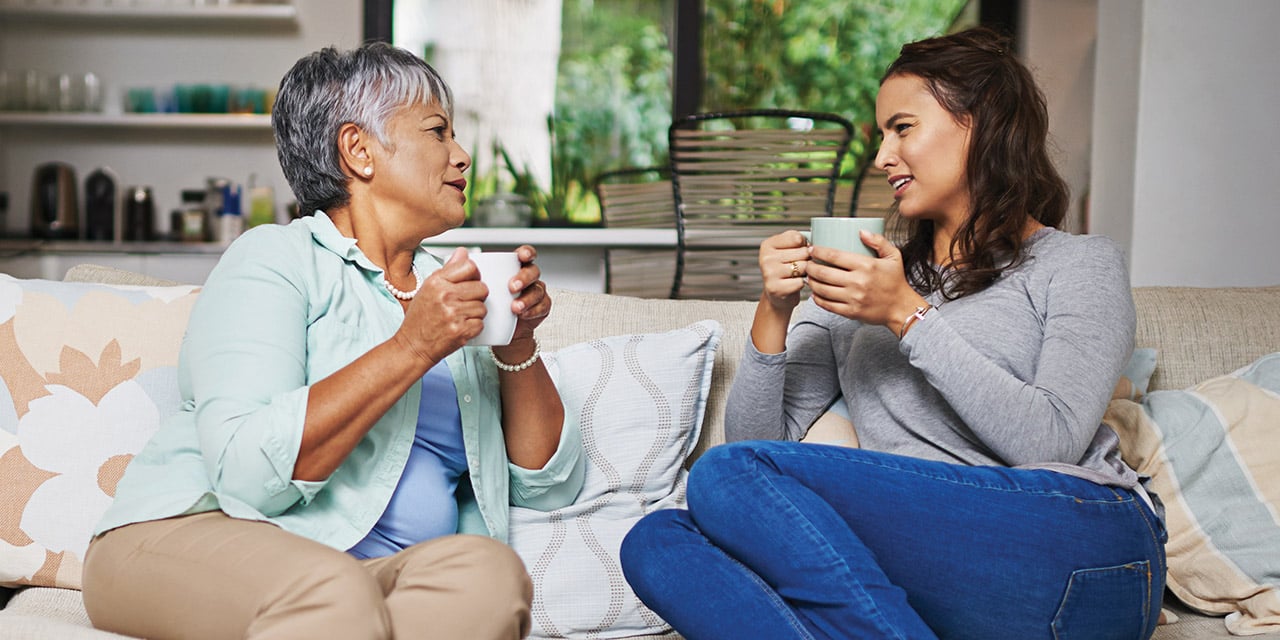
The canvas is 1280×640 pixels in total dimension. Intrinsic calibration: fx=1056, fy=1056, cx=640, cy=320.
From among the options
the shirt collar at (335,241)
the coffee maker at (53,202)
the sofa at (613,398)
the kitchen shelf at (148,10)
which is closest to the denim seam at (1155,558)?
the sofa at (613,398)

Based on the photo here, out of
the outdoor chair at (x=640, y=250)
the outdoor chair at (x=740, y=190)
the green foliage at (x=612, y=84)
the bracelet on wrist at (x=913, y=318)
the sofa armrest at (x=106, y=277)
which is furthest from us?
the green foliage at (x=612, y=84)

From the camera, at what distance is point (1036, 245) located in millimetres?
1433

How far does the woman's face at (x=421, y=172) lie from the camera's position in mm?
1307

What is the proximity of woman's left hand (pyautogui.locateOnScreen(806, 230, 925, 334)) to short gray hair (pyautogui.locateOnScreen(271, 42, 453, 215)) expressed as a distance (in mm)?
534

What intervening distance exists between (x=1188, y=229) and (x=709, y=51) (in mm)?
3751

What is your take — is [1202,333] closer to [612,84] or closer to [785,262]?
[785,262]

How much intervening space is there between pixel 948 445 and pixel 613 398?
1.63ft

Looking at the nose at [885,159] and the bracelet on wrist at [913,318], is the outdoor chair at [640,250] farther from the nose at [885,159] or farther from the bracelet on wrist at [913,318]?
the bracelet on wrist at [913,318]

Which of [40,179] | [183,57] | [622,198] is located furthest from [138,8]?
[622,198]

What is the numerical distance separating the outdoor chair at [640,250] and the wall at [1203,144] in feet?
4.15

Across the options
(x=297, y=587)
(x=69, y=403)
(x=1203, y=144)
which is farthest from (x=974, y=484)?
(x=1203, y=144)

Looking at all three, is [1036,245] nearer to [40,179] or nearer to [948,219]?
[948,219]

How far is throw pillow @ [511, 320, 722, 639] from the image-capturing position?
143 centimetres

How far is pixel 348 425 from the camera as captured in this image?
1.08m
